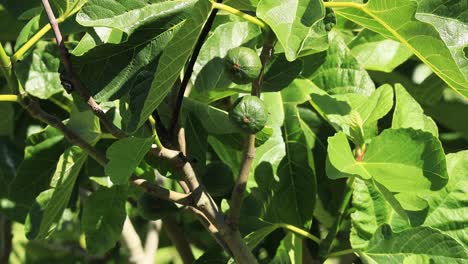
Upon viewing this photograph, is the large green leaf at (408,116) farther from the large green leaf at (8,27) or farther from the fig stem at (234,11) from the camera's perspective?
the large green leaf at (8,27)

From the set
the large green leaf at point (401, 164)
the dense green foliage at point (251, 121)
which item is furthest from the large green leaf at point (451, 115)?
the large green leaf at point (401, 164)

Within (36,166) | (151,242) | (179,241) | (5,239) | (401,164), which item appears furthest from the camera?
(5,239)

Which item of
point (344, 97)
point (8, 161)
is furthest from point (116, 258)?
point (344, 97)

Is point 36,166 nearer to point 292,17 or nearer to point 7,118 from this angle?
point 7,118

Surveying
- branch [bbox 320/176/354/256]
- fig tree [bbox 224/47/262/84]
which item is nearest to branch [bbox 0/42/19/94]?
fig tree [bbox 224/47/262/84]

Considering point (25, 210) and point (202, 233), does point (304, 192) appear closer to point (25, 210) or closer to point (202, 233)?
point (25, 210)

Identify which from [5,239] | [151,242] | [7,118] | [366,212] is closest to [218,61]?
[366,212]

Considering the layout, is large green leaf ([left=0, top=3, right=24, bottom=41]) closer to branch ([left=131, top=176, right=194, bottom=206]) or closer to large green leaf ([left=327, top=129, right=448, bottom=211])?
branch ([left=131, top=176, right=194, bottom=206])
